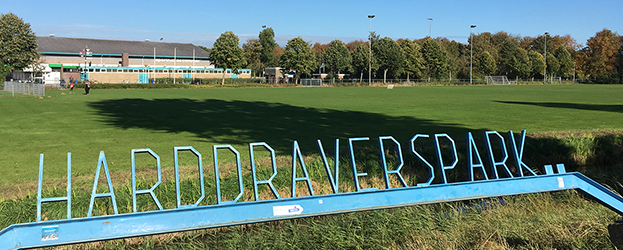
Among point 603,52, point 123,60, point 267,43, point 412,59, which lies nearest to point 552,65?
point 603,52

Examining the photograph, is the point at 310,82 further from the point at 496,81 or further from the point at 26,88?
the point at 26,88

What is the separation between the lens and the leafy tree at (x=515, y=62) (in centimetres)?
11262

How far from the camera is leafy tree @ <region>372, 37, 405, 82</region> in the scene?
94.6m

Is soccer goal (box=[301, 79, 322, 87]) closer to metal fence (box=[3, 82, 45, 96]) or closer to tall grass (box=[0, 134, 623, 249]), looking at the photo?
metal fence (box=[3, 82, 45, 96])

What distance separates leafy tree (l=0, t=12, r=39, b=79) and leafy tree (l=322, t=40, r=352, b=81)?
54.8m

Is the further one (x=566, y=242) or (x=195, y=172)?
(x=195, y=172)

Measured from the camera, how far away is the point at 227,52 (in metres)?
89.9

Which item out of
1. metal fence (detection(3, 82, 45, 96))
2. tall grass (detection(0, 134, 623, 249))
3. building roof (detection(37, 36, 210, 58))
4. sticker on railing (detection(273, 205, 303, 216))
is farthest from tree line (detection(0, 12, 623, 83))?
sticker on railing (detection(273, 205, 303, 216))

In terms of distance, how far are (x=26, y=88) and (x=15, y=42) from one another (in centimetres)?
2965

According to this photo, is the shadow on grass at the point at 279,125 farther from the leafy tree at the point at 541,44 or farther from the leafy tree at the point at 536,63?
the leafy tree at the point at 541,44

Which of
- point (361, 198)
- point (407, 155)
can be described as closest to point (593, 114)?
point (407, 155)

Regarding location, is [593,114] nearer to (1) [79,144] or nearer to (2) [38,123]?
(1) [79,144]

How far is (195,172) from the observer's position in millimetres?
10031

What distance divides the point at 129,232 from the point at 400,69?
3734 inches
